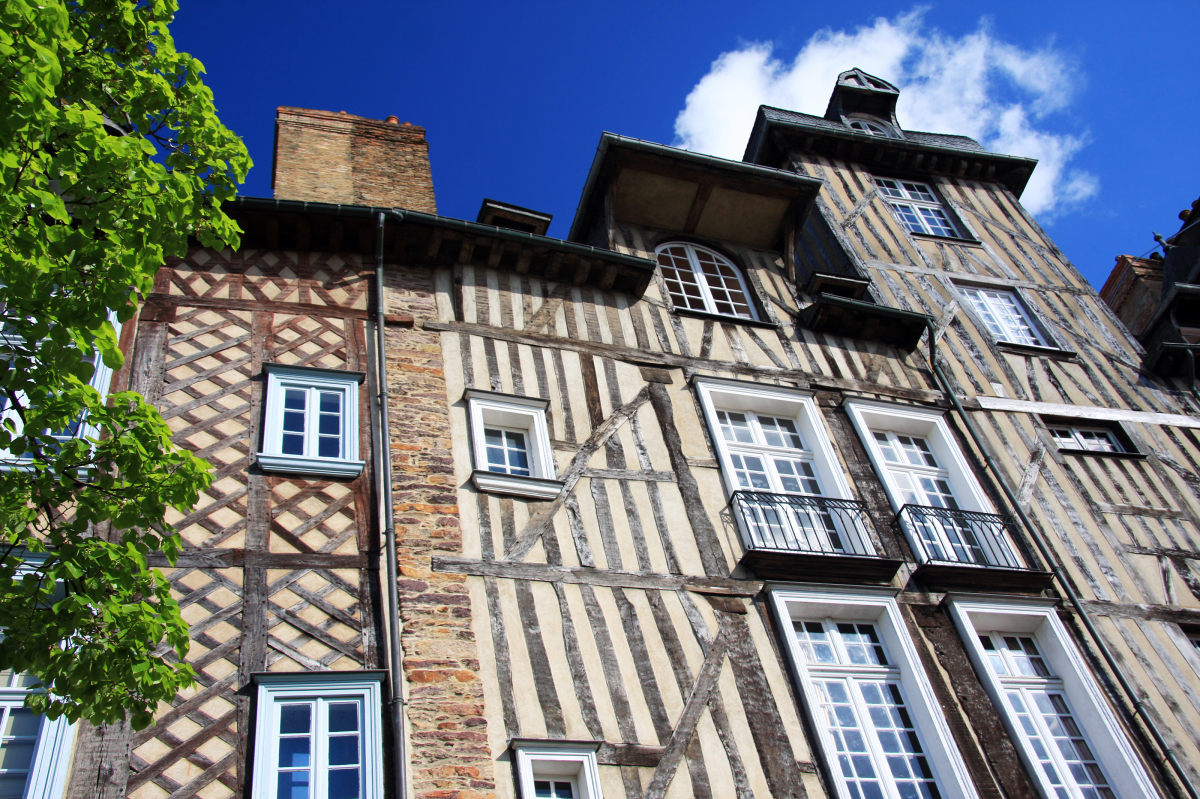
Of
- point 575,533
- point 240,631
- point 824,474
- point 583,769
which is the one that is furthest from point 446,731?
point 824,474

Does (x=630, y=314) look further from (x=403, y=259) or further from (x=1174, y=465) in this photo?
(x=1174, y=465)

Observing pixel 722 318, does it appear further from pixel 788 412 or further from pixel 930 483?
pixel 930 483

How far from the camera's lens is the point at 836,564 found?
840cm

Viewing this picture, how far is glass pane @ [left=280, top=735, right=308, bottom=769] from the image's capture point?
5945 mm

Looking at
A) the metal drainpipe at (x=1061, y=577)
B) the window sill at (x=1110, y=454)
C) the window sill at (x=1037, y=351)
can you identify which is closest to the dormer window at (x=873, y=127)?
the window sill at (x=1037, y=351)

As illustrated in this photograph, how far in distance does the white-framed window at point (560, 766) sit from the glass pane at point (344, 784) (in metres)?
0.98

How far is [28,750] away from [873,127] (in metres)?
15.9

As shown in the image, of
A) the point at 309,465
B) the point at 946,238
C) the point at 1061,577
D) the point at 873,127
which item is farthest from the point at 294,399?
the point at 873,127

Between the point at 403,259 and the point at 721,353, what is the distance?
3355mm

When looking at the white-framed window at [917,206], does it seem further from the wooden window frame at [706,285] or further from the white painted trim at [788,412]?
the white painted trim at [788,412]

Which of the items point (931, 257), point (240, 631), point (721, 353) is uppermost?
point (931, 257)

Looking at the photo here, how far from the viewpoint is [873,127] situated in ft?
57.9

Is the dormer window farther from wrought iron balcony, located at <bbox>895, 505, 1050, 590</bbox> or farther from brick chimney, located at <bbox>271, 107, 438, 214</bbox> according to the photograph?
wrought iron balcony, located at <bbox>895, 505, 1050, 590</bbox>

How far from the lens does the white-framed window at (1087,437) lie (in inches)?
443
